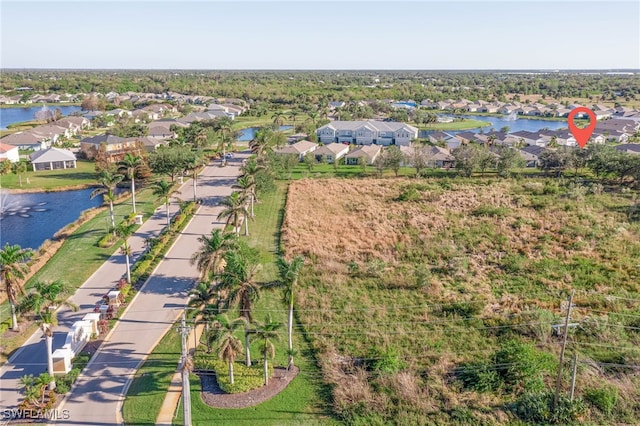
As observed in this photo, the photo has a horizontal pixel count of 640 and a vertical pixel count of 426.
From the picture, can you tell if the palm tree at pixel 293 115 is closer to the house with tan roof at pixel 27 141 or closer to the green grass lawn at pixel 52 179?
the house with tan roof at pixel 27 141

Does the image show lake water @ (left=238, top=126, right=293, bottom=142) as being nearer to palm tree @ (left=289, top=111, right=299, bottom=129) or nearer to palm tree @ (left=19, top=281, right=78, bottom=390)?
palm tree @ (left=289, top=111, right=299, bottom=129)

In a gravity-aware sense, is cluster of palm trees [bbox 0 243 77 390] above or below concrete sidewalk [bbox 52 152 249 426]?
above

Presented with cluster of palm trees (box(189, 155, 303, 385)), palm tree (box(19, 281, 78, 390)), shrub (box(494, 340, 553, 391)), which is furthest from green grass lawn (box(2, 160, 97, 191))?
shrub (box(494, 340, 553, 391))

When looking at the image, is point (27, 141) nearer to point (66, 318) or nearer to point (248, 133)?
point (248, 133)

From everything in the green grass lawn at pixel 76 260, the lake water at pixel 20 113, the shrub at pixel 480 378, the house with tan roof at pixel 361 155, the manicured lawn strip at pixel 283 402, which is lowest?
the manicured lawn strip at pixel 283 402

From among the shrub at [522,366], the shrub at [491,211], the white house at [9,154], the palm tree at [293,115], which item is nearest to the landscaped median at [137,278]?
the shrub at [522,366]

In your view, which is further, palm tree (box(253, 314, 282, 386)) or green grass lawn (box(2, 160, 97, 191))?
green grass lawn (box(2, 160, 97, 191))
